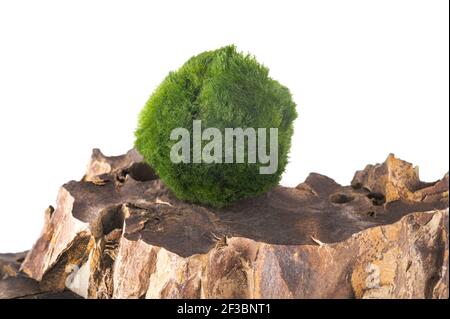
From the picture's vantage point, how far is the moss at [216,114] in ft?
18.3

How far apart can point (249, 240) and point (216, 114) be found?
1008mm

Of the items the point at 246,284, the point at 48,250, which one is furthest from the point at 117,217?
the point at 246,284

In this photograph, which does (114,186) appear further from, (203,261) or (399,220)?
(399,220)

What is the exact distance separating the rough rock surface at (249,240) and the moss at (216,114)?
22 centimetres

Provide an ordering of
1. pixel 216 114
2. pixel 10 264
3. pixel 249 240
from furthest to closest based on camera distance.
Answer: pixel 10 264, pixel 216 114, pixel 249 240

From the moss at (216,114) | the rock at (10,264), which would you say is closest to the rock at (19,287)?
the rock at (10,264)

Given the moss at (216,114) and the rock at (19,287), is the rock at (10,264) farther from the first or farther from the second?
the moss at (216,114)

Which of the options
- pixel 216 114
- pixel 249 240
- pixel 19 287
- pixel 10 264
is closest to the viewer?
pixel 249 240

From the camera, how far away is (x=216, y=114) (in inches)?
218

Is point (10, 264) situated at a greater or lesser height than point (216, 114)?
lesser

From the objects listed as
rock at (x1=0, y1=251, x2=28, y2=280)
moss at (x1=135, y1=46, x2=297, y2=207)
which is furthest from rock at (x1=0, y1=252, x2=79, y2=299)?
moss at (x1=135, y1=46, x2=297, y2=207)

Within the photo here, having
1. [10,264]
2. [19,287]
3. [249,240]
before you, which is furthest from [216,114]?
[10,264]

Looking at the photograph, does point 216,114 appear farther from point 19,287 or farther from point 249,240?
point 19,287

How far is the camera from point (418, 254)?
5.76 metres
